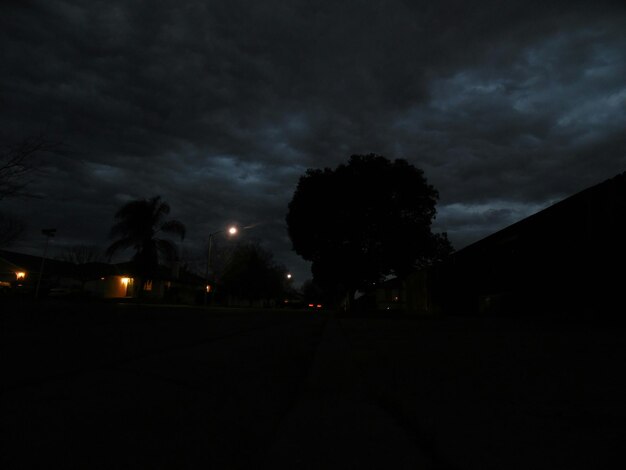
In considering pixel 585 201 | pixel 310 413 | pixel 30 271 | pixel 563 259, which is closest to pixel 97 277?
pixel 30 271

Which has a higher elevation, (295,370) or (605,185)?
(605,185)

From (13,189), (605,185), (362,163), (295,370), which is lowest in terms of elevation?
(295,370)

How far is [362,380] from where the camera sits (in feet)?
6.52

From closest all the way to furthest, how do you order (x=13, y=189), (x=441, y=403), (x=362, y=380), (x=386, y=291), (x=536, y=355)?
(x=441, y=403) < (x=362, y=380) < (x=536, y=355) < (x=13, y=189) < (x=386, y=291)

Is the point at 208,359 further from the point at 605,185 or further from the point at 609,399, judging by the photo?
the point at 605,185

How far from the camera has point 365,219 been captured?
87.1 ft

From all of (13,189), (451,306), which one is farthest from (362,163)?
(13,189)

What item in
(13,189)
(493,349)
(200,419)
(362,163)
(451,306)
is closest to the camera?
(200,419)

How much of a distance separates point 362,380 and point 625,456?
122cm

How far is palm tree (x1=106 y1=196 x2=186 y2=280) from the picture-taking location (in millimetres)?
31281

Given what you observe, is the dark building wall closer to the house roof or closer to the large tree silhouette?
the house roof

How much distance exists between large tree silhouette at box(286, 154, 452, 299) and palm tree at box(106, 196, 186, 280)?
39.0 ft

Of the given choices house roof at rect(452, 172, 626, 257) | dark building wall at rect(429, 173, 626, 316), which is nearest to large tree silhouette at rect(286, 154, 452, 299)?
dark building wall at rect(429, 173, 626, 316)

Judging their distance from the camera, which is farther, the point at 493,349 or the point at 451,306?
the point at 451,306
